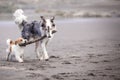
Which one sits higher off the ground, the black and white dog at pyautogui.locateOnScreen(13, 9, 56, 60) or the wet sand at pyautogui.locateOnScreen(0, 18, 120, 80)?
the black and white dog at pyautogui.locateOnScreen(13, 9, 56, 60)

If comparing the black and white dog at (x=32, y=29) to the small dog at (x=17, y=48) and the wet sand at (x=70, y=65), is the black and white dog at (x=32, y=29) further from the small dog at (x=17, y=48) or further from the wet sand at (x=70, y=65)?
the wet sand at (x=70, y=65)

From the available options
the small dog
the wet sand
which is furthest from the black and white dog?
the wet sand

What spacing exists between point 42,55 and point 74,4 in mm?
28805

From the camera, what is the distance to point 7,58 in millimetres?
11820

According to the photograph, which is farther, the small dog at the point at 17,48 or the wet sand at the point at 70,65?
the small dog at the point at 17,48

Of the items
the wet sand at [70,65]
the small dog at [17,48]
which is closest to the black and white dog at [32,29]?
the small dog at [17,48]

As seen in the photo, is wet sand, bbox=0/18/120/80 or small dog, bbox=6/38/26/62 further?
small dog, bbox=6/38/26/62

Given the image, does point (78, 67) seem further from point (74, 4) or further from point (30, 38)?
point (74, 4)

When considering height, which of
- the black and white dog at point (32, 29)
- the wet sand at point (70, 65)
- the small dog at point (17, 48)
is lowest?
the wet sand at point (70, 65)

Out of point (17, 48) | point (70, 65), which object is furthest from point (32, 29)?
point (70, 65)

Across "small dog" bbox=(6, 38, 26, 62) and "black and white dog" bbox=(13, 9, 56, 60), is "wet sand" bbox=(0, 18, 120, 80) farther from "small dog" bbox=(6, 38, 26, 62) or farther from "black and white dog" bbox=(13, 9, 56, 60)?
"black and white dog" bbox=(13, 9, 56, 60)

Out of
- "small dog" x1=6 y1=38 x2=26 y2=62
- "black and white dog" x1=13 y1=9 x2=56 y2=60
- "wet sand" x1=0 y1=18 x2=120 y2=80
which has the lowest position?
"wet sand" x1=0 y1=18 x2=120 y2=80

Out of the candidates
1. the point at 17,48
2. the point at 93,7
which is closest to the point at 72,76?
the point at 17,48

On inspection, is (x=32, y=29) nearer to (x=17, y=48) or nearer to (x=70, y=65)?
(x=17, y=48)
